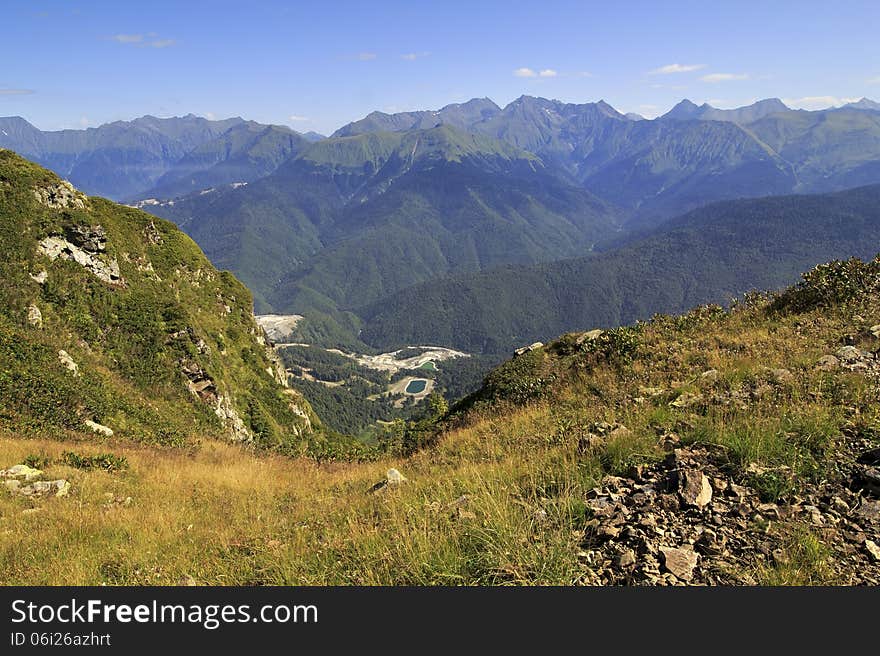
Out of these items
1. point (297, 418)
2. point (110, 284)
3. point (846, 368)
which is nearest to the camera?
point (846, 368)

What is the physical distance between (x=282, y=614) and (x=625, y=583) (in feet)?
11.7

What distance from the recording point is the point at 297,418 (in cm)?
5919

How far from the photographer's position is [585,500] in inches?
230

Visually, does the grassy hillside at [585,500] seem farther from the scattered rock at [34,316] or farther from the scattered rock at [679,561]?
the scattered rock at [34,316]

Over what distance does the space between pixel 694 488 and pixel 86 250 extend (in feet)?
176

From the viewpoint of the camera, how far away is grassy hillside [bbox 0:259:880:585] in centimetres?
469

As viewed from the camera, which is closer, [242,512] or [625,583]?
[625,583]

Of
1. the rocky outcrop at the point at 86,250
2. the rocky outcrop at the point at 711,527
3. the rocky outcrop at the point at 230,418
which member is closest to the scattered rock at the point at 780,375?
the rocky outcrop at the point at 711,527

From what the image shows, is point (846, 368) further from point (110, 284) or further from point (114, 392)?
point (110, 284)

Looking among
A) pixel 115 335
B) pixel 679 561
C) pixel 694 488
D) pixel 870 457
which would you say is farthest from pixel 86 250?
pixel 870 457

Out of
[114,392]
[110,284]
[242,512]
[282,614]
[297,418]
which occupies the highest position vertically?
[110,284]

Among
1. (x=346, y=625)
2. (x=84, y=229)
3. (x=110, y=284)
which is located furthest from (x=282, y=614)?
(x=84, y=229)

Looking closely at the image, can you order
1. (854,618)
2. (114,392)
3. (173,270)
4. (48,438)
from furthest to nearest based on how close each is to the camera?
(173,270) → (114,392) → (48,438) → (854,618)

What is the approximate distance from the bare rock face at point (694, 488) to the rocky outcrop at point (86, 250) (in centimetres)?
5135
